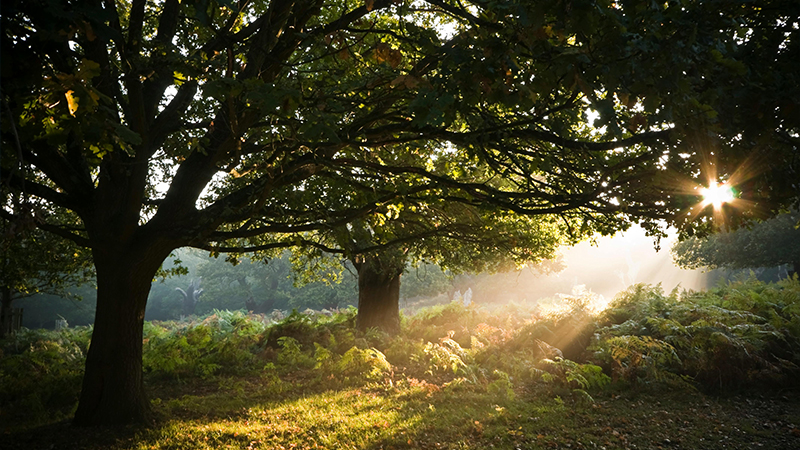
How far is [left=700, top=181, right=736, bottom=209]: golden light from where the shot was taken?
13.0ft

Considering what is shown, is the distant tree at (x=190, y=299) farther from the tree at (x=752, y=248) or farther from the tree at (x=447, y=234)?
the tree at (x=752, y=248)

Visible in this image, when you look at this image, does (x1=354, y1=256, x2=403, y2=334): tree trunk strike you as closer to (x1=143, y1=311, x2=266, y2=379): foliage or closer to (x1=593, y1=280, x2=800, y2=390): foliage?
(x1=143, y1=311, x2=266, y2=379): foliage

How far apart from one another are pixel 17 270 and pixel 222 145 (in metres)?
7.60

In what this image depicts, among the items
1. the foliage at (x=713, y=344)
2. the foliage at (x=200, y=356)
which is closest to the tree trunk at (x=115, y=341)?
the foliage at (x=200, y=356)

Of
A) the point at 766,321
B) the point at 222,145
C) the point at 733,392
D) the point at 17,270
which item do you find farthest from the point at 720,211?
the point at 17,270

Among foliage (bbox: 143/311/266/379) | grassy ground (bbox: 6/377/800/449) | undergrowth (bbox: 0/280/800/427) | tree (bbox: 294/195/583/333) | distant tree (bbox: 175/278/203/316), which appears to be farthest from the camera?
distant tree (bbox: 175/278/203/316)

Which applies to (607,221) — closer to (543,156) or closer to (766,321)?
(543,156)

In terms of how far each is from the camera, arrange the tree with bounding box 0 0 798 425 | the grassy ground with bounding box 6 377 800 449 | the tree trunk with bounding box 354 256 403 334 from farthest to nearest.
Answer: the tree trunk with bounding box 354 256 403 334 → the grassy ground with bounding box 6 377 800 449 → the tree with bounding box 0 0 798 425

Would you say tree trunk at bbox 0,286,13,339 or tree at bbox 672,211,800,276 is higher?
tree at bbox 672,211,800,276

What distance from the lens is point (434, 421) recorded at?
7.36 metres

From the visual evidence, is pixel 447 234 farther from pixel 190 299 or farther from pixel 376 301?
pixel 190 299

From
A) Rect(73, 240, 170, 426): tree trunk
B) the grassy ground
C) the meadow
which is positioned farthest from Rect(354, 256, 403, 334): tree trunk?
Result: Rect(73, 240, 170, 426): tree trunk

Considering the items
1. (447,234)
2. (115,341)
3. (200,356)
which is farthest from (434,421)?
(200,356)

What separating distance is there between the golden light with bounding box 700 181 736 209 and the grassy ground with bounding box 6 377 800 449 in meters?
4.07
